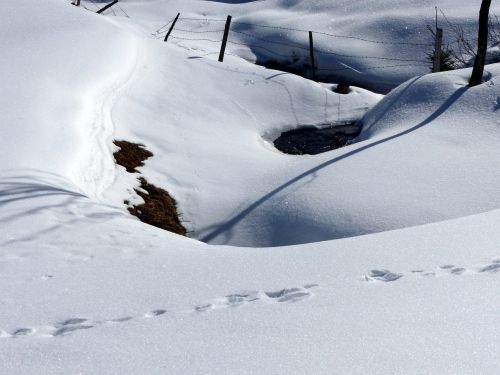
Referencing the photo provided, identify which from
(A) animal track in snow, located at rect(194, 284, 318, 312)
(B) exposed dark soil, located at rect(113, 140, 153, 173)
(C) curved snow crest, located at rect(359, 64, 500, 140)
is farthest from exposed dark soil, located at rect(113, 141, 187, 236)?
(A) animal track in snow, located at rect(194, 284, 318, 312)

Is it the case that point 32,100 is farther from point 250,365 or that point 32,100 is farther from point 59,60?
point 250,365

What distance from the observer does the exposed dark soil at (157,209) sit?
8.62 m

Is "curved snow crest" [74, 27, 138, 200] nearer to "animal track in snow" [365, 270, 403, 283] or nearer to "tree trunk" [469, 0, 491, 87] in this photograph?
"animal track in snow" [365, 270, 403, 283]

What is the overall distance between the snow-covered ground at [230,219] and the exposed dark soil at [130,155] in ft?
0.49

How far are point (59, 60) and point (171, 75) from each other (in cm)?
284

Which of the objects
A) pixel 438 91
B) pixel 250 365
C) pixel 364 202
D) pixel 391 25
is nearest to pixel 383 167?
pixel 364 202

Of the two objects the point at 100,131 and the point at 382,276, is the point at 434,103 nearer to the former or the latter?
the point at 100,131

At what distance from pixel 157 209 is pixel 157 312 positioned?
4.86 meters

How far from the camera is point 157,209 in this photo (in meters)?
9.02

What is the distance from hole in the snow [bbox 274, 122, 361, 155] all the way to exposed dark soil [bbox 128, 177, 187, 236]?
391cm

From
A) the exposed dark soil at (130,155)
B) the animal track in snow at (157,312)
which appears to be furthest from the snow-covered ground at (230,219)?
the exposed dark soil at (130,155)

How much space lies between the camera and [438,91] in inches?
462

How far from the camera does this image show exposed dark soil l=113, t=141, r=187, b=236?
8.68 metres

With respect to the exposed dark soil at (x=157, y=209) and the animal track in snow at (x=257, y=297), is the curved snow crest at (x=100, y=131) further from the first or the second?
the animal track in snow at (x=257, y=297)
